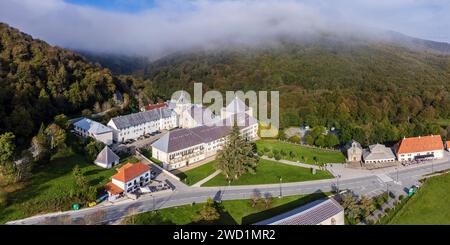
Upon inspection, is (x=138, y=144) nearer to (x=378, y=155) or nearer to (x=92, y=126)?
(x=92, y=126)

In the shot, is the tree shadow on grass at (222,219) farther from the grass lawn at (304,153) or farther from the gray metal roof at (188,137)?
the grass lawn at (304,153)

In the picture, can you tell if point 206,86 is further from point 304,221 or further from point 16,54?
point 304,221

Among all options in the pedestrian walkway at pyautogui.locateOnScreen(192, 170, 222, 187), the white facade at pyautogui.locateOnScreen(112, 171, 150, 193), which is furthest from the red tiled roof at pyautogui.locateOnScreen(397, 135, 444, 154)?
the white facade at pyautogui.locateOnScreen(112, 171, 150, 193)

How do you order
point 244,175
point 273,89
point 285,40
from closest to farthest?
point 244,175 → point 273,89 → point 285,40

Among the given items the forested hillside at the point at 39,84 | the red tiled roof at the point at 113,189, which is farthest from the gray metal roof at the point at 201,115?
the red tiled roof at the point at 113,189

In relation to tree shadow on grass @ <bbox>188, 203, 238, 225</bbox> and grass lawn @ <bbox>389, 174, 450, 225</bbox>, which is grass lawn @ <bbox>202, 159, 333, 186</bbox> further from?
grass lawn @ <bbox>389, 174, 450, 225</bbox>

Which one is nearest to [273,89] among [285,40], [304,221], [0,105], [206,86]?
[206,86]
